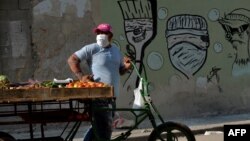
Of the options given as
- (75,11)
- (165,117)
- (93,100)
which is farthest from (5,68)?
(93,100)

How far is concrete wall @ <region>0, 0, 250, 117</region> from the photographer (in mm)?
9539

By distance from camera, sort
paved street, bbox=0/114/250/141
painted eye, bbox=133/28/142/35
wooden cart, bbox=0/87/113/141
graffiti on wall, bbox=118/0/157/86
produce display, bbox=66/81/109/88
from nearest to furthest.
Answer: wooden cart, bbox=0/87/113/141
produce display, bbox=66/81/109/88
paved street, bbox=0/114/250/141
graffiti on wall, bbox=118/0/157/86
painted eye, bbox=133/28/142/35

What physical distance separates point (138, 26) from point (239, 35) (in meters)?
2.42

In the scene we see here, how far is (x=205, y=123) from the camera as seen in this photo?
10109 millimetres

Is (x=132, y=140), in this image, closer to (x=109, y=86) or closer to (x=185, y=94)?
(x=185, y=94)

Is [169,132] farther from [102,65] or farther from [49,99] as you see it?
[49,99]

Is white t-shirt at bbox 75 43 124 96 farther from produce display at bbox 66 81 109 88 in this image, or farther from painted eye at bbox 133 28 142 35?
painted eye at bbox 133 28 142 35

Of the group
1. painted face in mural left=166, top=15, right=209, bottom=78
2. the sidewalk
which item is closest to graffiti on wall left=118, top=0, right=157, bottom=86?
painted face in mural left=166, top=15, right=209, bottom=78

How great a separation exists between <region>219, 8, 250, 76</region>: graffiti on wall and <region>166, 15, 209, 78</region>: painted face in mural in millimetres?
582

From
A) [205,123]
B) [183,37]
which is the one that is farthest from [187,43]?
[205,123]

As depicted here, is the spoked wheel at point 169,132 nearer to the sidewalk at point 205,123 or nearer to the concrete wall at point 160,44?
the sidewalk at point 205,123

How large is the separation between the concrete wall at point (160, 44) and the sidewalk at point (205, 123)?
37cm

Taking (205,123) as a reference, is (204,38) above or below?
above

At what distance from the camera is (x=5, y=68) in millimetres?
9445
